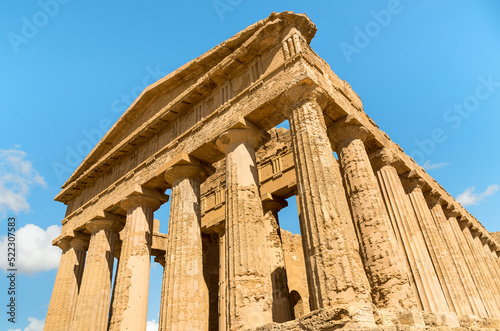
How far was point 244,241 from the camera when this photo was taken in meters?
8.94

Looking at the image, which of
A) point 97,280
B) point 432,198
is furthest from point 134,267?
point 432,198

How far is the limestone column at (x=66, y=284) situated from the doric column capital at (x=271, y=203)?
8582 mm

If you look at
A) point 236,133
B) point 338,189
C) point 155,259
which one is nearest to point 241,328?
point 338,189

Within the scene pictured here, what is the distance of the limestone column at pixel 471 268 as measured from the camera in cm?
1301

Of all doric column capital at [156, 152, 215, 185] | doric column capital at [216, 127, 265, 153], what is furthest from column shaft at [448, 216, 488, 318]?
doric column capital at [156, 152, 215, 185]

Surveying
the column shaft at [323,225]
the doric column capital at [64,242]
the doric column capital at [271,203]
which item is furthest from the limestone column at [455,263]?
the doric column capital at [64,242]

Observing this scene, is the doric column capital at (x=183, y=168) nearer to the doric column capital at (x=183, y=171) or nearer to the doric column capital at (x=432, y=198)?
the doric column capital at (x=183, y=171)

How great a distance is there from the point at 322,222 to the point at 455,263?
8.98 m

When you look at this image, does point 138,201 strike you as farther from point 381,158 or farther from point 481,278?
point 481,278

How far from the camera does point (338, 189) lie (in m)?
8.06

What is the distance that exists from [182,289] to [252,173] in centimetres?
383

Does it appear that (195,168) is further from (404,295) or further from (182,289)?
(404,295)

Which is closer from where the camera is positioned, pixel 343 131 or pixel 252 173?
pixel 252 173

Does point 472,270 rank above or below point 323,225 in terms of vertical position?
above
